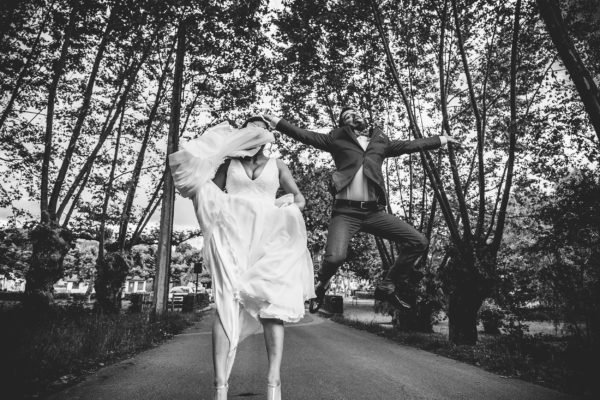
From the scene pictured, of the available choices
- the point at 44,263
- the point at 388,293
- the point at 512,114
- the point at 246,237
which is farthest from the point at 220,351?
the point at 44,263

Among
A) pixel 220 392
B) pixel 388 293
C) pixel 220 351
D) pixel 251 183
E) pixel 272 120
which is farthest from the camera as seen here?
pixel 388 293

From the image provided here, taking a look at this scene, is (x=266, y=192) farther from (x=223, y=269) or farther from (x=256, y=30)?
(x=256, y=30)

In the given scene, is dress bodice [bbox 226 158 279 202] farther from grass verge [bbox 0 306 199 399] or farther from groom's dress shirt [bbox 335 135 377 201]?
grass verge [bbox 0 306 199 399]

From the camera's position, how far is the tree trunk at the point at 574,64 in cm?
479

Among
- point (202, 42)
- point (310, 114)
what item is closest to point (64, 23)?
point (202, 42)

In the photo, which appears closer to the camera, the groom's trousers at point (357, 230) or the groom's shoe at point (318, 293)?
the groom's trousers at point (357, 230)

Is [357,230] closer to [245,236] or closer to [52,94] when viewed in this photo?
[245,236]

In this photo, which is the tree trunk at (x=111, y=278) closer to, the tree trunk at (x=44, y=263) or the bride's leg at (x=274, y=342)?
the tree trunk at (x=44, y=263)

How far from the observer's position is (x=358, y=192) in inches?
180

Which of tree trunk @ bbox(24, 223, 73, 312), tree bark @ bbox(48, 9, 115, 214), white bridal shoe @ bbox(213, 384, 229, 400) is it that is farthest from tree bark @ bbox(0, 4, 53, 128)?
white bridal shoe @ bbox(213, 384, 229, 400)

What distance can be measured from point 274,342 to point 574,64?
504 centimetres

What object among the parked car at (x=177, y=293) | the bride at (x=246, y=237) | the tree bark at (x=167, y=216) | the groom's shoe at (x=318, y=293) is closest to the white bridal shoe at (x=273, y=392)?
the bride at (x=246, y=237)

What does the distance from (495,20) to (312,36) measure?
515cm

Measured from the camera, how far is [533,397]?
496cm
